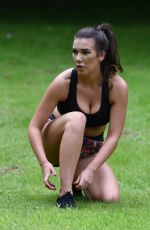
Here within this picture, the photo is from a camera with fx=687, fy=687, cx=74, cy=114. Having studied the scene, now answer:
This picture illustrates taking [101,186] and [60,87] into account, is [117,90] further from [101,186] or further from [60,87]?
[101,186]

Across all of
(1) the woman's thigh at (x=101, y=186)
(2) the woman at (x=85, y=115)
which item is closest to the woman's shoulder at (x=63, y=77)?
(2) the woman at (x=85, y=115)

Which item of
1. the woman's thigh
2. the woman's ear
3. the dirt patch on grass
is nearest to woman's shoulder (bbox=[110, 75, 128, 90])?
the woman's ear

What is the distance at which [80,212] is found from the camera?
461 centimetres

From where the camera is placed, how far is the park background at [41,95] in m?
4.54

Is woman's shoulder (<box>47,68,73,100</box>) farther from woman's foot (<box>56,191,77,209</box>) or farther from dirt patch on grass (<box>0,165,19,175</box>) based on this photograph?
dirt patch on grass (<box>0,165,19,175</box>)

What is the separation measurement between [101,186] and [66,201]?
42 centimetres

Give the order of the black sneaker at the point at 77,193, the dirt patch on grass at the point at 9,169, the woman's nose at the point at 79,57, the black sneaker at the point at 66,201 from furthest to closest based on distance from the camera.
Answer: the dirt patch on grass at the point at 9,169, the black sneaker at the point at 77,193, the woman's nose at the point at 79,57, the black sneaker at the point at 66,201

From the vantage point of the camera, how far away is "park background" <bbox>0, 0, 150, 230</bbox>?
4.54m

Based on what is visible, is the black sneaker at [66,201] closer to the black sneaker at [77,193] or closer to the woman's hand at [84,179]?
the woman's hand at [84,179]

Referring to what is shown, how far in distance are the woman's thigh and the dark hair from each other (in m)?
0.70

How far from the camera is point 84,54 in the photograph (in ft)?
16.1

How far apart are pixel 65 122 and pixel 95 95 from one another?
366 mm

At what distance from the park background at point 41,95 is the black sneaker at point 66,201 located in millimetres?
78

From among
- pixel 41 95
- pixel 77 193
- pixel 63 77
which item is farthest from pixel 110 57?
pixel 41 95
